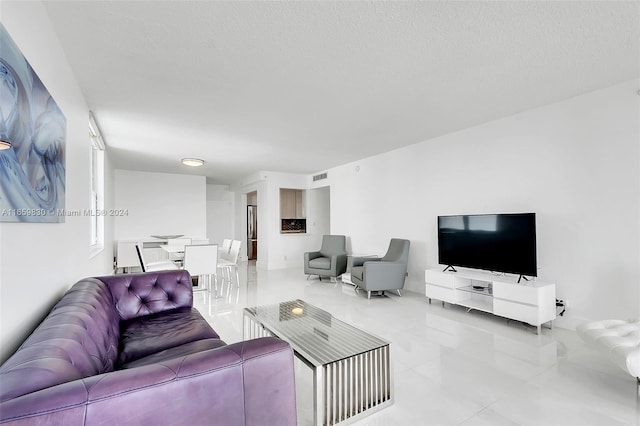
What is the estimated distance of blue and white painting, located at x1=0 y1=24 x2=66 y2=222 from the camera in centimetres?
116

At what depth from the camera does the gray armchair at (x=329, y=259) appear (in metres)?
5.90

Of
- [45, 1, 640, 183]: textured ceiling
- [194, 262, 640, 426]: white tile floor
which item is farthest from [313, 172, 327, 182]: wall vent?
[194, 262, 640, 426]: white tile floor

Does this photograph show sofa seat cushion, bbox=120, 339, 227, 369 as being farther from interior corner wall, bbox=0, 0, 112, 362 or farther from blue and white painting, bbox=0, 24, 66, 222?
blue and white painting, bbox=0, 24, 66, 222

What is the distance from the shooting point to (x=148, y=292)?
254cm

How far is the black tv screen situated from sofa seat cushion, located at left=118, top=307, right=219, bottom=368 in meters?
3.37

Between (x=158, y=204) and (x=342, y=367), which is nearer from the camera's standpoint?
(x=342, y=367)

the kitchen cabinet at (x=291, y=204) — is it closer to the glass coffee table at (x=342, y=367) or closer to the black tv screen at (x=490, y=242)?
the black tv screen at (x=490, y=242)

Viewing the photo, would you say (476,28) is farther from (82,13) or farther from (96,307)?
(96,307)

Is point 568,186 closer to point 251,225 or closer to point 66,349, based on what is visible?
point 66,349

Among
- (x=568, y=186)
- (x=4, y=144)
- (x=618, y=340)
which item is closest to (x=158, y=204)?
(x=4, y=144)

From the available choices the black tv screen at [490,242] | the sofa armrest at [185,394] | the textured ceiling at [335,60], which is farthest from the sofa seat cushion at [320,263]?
the sofa armrest at [185,394]

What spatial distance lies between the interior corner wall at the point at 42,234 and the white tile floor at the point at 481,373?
5.11ft

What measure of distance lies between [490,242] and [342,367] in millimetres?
2864

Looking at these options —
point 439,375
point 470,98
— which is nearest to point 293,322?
point 439,375
